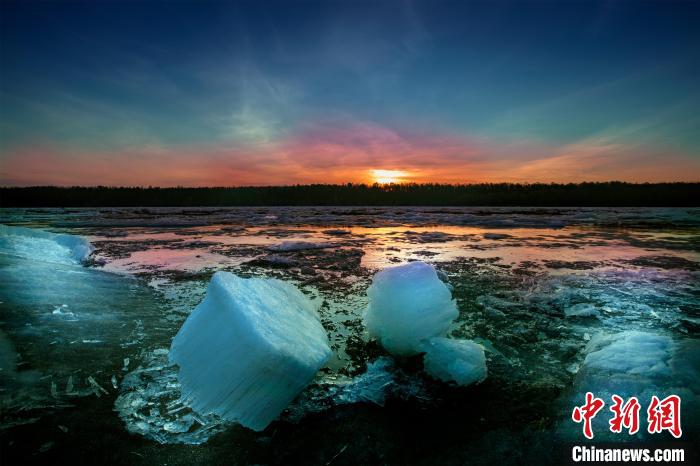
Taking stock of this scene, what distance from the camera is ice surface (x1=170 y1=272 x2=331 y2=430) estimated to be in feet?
6.63

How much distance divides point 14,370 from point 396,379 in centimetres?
279

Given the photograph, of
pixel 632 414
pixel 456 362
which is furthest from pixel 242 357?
pixel 632 414

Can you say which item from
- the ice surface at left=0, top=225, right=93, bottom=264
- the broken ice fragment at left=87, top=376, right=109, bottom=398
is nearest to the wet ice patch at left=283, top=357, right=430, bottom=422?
the broken ice fragment at left=87, top=376, right=109, bottom=398

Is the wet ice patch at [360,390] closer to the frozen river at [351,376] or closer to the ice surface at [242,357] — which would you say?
the frozen river at [351,376]

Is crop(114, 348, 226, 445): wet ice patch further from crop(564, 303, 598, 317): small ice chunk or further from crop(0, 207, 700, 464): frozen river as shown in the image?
crop(564, 303, 598, 317): small ice chunk

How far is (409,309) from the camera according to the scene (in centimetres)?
285

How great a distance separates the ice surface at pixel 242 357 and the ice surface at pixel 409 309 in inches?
27.4

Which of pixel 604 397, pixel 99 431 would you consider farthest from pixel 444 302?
pixel 99 431

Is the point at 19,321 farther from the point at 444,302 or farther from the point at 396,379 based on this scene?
the point at 444,302

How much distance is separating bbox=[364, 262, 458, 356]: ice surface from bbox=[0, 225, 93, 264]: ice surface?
6811 millimetres

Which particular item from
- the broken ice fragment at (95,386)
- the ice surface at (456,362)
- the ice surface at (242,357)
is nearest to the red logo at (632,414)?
the ice surface at (456,362)

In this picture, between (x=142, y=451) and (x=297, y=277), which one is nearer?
(x=142, y=451)

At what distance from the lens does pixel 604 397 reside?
2184 mm

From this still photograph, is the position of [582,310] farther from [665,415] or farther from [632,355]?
[665,415]
